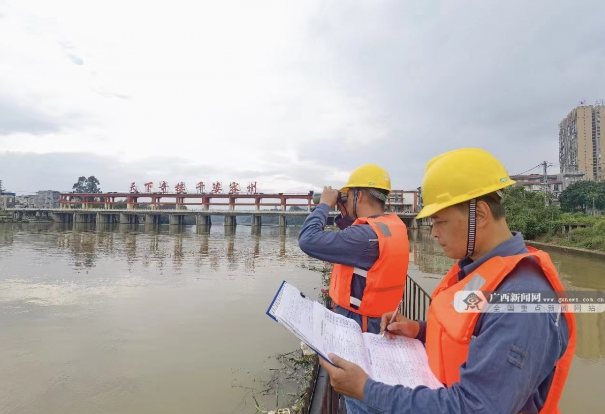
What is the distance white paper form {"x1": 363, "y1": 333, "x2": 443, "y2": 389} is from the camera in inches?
45.1

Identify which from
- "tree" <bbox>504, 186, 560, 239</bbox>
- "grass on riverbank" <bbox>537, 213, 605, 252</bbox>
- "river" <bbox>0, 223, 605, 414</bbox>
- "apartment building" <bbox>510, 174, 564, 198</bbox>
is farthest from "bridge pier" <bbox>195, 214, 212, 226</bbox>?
"apartment building" <bbox>510, 174, 564, 198</bbox>

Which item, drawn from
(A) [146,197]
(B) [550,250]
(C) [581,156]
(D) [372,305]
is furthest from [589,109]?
(D) [372,305]

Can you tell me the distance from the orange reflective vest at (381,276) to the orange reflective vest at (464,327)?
2.47 ft

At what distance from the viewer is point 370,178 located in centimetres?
230

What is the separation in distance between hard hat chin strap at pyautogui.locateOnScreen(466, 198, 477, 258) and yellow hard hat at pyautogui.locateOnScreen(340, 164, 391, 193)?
1154mm

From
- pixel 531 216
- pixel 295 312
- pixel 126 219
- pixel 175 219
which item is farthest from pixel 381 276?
pixel 126 219

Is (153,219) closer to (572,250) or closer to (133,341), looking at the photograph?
(572,250)

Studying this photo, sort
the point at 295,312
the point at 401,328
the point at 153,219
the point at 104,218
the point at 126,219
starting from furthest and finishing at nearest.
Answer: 1. the point at 153,219
2. the point at 126,219
3. the point at 104,218
4. the point at 401,328
5. the point at 295,312

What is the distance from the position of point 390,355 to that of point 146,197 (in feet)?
197

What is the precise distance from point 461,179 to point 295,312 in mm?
767

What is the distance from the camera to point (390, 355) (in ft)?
4.39

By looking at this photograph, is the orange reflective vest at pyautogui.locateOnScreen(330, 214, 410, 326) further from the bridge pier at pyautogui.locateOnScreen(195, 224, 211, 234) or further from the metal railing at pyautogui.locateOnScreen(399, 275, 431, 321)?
the bridge pier at pyautogui.locateOnScreen(195, 224, 211, 234)

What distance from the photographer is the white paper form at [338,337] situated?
1162mm

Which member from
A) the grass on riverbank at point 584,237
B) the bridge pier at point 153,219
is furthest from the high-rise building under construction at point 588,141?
the bridge pier at point 153,219
